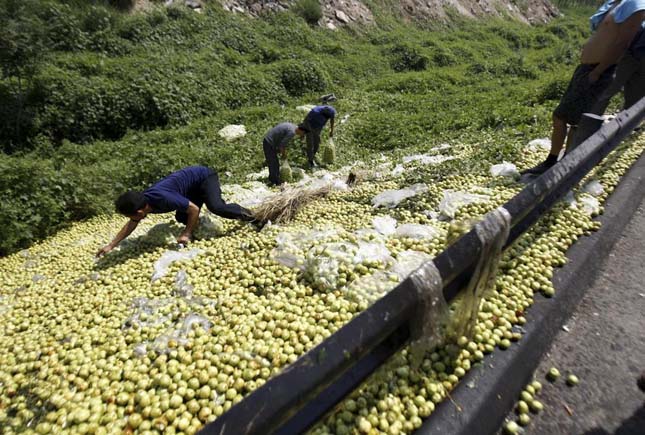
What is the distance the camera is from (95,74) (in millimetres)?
11633

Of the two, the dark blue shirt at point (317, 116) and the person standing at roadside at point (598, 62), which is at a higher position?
the person standing at roadside at point (598, 62)

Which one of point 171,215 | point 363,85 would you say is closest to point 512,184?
point 171,215

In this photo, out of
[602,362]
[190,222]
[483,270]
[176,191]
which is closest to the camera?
[483,270]

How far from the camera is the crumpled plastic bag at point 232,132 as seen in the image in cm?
1070

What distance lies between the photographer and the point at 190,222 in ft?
16.9

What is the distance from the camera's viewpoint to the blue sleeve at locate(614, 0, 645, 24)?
361 centimetres

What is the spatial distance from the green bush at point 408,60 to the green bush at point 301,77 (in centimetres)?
612

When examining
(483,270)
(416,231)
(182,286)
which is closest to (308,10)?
(416,231)

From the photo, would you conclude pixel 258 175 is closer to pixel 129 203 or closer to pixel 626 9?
pixel 129 203

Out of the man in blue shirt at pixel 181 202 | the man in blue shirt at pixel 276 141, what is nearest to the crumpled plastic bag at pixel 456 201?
the man in blue shirt at pixel 181 202

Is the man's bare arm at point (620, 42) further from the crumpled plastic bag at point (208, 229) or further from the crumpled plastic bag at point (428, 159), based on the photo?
the crumpled plastic bag at point (208, 229)

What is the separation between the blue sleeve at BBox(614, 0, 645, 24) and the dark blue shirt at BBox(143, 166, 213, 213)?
5.69 metres

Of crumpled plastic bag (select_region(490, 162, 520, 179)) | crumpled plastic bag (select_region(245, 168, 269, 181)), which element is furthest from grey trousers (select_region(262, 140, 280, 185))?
crumpled plastic bag (select_region(490, 162, 520, 179))

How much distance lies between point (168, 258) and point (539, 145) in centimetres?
614
